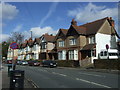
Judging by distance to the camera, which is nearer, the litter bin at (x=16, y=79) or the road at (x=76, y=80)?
the litter bin at (x=16, y=79)

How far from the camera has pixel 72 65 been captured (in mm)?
35062

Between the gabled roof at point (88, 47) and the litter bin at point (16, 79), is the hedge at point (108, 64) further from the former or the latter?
the litter bin at point (16, 79)

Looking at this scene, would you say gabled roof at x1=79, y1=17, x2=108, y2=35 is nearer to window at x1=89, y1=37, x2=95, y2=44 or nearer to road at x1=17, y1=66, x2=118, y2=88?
window at x1=89, y1=37, x2=95, y2=44

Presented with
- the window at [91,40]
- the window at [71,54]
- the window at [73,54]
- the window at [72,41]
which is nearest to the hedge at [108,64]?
the window at [91,40]

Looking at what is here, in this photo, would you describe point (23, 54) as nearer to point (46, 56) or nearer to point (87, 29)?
point (46, 56)

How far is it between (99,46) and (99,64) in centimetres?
1017

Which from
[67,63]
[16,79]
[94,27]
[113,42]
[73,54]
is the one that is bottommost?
[67,63]

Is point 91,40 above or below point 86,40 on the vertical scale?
below

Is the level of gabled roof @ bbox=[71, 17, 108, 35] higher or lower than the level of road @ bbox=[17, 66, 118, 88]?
higher

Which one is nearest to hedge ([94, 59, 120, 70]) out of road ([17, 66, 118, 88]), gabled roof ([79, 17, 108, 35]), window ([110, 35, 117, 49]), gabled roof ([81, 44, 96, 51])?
road ([17, 66, 118, 88])

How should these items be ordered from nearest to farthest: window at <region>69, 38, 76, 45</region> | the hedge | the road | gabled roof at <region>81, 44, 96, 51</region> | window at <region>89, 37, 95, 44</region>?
the road
the hedge
gabled roof at <region>81, 44, 96, 51</region>
window at <region>89, 37, 95, 44</region>
window at <region>69, 38, 76, 45</region>

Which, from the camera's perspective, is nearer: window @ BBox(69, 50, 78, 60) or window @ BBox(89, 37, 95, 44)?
window @ BBox(89, 37, 95, 44)

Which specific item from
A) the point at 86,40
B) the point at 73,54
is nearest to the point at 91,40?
the point at 86,40

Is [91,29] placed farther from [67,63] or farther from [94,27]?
[67,63]
